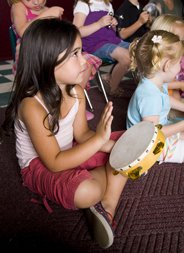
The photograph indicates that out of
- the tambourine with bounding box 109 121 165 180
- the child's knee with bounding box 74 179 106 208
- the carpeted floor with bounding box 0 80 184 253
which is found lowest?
the carpeted floor with bounding box 0 80 184 253

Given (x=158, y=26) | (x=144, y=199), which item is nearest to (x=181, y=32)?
(x=158, y=26)

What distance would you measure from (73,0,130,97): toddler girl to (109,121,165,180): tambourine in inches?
43.9

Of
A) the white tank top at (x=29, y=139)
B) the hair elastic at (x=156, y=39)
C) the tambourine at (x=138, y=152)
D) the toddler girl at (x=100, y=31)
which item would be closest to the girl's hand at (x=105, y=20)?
the toddler girl at (x=100, y=31)

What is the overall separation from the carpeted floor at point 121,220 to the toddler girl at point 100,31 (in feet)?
Answer: 3.41

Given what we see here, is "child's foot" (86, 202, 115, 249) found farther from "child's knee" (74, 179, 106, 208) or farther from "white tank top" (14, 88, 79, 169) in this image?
"white tank top" (14, 88, 79, 169)

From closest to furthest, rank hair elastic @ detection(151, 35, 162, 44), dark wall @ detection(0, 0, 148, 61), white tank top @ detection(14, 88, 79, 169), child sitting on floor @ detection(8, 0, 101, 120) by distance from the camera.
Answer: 1. white tank top @ detection(14, 88, 79, 169)
2. hair elastic @ detection(151, 35, 162, 44)
3. child sitting on floor @ detection(8, 0, 101, 120)
4. dark wall @ detection(0, 0, 148, 61)

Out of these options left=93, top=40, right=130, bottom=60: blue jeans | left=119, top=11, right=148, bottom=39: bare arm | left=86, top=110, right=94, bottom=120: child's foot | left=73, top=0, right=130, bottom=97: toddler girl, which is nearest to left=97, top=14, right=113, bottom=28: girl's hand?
left=73, top=0, right=130, bottom=97: toddler girl

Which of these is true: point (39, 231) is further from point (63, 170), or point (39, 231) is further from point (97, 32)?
point (97, 32)

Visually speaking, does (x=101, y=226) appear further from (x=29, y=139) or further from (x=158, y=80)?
(x=158, y=80)

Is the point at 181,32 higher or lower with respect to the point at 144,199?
higher

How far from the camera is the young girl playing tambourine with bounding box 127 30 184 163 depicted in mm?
1097

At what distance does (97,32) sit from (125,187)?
134 centimetres

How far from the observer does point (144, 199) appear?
3.31 feet

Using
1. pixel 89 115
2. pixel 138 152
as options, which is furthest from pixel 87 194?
pixel 89 115
